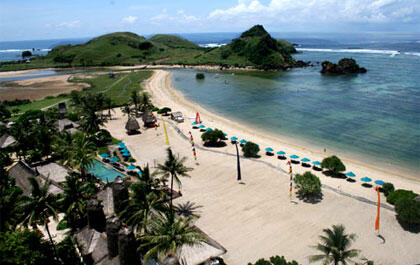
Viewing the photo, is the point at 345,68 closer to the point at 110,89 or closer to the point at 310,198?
the point at 110,89

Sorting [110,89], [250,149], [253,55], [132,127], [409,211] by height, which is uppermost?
[253,55]

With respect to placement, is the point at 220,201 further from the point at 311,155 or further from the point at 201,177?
the point at 311,155

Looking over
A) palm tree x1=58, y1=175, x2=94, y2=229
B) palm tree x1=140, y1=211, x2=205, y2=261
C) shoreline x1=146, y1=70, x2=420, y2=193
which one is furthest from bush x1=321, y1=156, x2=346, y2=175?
palm tree x1=58, y1=175, x2=94, y2=229

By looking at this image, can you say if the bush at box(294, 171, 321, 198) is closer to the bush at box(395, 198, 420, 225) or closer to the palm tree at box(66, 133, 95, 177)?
the bush at box(395, 198, 420, 225)

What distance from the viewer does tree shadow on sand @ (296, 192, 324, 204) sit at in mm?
30906

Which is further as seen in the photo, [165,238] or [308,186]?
[308,186]

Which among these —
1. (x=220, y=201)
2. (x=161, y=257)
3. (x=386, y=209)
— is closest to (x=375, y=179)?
(x=386, y=209)

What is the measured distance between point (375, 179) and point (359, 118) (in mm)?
31945

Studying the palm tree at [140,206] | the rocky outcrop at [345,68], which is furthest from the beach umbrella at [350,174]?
the rocky outcrop at [345,68]

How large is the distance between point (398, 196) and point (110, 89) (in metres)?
95.9

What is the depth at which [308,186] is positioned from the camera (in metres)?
30.9

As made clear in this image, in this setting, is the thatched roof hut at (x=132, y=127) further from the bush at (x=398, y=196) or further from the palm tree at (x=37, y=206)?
the bush at (x=398, y=196)

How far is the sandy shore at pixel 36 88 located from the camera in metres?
99.6

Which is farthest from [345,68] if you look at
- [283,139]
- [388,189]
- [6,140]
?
[6,140]
